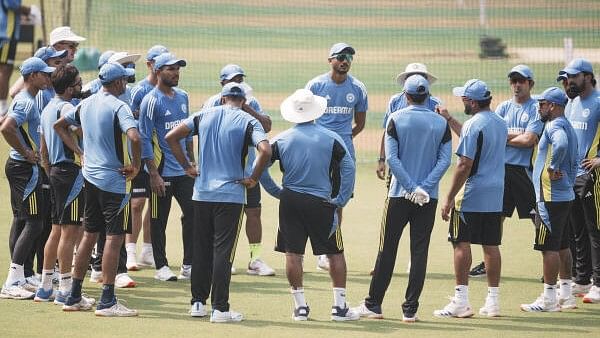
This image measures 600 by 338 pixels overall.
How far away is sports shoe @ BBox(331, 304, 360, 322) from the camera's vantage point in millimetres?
10914

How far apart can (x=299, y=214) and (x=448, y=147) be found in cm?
155

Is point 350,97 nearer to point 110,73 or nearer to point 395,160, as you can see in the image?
point 395,160

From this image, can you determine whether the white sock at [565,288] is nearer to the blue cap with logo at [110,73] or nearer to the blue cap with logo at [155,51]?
the blue cap with logo at [110,73]

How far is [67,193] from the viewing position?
1149 cm

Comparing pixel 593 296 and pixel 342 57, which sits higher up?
pixel 342 57

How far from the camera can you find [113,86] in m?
11.0

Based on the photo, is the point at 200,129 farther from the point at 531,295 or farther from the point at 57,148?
the point at 531,295

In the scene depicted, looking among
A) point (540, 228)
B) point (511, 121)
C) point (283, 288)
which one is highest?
point (511, 121)

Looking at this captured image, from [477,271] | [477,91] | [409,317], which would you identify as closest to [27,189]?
[409,317]

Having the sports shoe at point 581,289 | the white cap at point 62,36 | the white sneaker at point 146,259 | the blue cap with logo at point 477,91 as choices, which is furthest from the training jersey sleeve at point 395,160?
the white cap at point 62,36

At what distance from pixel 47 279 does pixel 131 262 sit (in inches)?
79.9

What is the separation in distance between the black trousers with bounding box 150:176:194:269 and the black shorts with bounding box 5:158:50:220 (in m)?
1.41

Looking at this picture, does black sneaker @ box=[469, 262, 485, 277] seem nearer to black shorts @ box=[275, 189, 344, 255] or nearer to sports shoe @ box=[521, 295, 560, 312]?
sports shoe @ box=[521, 295, 560, 312]

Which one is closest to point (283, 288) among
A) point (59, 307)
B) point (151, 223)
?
point (151, 223)
